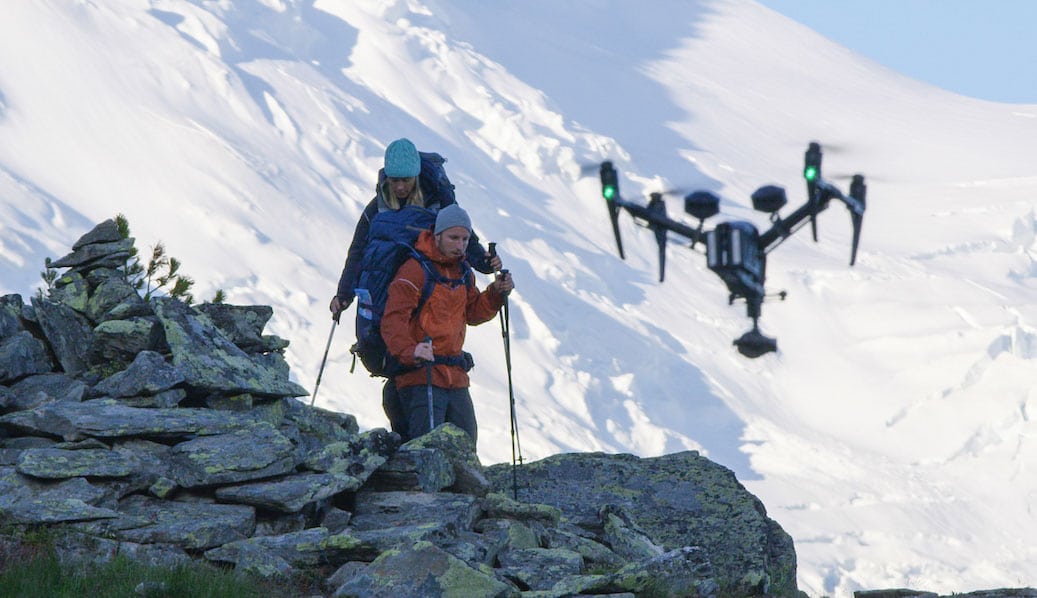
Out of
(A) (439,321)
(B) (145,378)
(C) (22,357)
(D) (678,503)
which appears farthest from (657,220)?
(B) (145,378)

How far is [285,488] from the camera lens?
10.4 m

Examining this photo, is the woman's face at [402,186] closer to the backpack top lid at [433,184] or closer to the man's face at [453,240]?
the backpack top lid at [433,184]

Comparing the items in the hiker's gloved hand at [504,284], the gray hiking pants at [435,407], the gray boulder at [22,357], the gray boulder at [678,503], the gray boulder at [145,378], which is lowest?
the gray boulder at [678,503]

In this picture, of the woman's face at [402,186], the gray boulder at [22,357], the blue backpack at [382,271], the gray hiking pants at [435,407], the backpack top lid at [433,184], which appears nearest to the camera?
the blue backpack at [382,271]

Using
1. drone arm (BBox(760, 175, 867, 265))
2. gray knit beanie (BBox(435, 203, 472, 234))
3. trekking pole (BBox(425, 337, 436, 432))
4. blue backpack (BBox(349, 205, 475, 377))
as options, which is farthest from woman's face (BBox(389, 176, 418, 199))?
drone arm (BBox(760, 175, 867, 265))

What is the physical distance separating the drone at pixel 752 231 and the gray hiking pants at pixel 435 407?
988 inches

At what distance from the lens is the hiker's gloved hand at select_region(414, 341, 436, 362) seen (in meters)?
11.9

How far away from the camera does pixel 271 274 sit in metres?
136

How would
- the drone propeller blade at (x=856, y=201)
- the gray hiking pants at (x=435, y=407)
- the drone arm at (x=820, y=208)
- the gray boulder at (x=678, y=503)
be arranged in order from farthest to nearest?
1. the drone propeller blade at (x=856, y=201)
2. the drone arm at (x=820, y=208)
3. the gray hiking pants at (x=435, y=407)
4. the gray boulder at (x=678, y=503)

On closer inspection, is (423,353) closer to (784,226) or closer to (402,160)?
(402,160)

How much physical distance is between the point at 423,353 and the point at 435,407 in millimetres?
937

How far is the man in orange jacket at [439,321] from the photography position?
12016 mm

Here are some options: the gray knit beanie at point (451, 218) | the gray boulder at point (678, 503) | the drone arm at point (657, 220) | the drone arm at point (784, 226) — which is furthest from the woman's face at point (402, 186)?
the drone arm at point (657, 220)

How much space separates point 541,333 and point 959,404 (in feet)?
138
